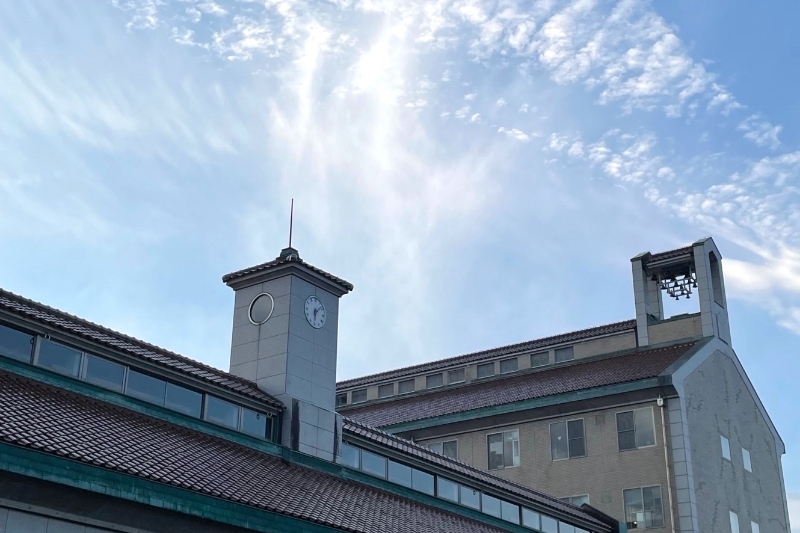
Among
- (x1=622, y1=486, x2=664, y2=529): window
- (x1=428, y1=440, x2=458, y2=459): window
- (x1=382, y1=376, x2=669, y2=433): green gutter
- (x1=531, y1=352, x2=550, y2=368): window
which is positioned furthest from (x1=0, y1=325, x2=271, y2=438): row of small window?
(x1=531, y1=352, x2=550, y2=368): window

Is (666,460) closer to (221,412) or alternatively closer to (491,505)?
(491,505)

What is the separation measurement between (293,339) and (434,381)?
2922cm

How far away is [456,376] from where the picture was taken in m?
55.2

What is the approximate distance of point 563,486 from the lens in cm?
4334

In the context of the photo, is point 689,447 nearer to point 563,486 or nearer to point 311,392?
point 563,486

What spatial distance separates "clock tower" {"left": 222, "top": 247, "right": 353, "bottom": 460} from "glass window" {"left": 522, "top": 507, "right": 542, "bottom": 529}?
28.6 feet

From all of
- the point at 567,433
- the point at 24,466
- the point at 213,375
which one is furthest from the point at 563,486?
the point at 24,466

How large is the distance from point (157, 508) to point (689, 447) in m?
29.9

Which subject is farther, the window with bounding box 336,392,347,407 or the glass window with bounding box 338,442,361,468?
the window with bounding box 336,392,347,407

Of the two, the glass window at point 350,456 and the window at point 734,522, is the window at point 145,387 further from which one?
the window at point 734,522

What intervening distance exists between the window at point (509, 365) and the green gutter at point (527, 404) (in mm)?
7495

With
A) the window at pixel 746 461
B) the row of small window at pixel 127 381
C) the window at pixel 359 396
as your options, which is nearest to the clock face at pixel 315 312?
the row of small window at pixel 127 381

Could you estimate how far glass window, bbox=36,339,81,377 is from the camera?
789 inches

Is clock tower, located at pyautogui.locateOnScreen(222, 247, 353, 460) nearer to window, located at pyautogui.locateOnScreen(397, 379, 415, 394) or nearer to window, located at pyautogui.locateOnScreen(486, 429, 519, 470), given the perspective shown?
window, located at pyautogui.locateOnScreen(486, 429, 519, 470)
